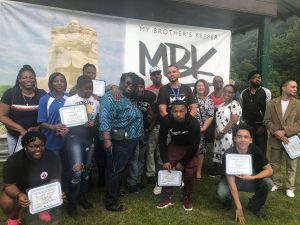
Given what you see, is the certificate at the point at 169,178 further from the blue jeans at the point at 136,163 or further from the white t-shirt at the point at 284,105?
the white t-shirt at the point at 284,105

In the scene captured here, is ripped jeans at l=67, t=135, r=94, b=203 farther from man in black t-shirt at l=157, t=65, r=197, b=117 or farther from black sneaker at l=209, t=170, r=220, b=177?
black sneaker at l=209, t=170, r=220, b=177

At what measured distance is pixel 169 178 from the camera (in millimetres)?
4285

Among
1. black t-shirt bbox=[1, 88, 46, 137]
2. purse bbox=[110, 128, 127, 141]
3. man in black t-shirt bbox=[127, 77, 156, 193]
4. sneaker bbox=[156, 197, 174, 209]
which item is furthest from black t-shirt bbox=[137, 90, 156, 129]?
black t-shirt bbox=[1, 88, 46, 137]

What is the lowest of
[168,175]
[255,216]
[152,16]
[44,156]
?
[255,216]

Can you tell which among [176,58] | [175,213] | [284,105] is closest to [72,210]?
[175,213]

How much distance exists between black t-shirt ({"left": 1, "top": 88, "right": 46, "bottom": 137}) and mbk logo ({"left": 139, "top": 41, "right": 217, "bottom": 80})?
2.64 meters

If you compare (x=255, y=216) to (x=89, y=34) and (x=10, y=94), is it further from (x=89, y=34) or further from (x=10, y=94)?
(x=89, y=34)

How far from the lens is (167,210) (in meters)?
4.42

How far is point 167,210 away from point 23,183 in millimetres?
1899

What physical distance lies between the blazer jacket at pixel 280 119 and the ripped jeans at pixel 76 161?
2.85 meters

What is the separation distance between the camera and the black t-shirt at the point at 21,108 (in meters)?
4.05

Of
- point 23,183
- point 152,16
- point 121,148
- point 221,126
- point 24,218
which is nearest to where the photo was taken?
point 23,183

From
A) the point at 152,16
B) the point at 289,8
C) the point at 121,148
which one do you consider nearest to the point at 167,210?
the point at 121,148

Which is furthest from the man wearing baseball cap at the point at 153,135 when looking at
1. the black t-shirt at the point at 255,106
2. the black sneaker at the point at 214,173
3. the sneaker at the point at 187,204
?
the black t-shirt at the point at 255,106
